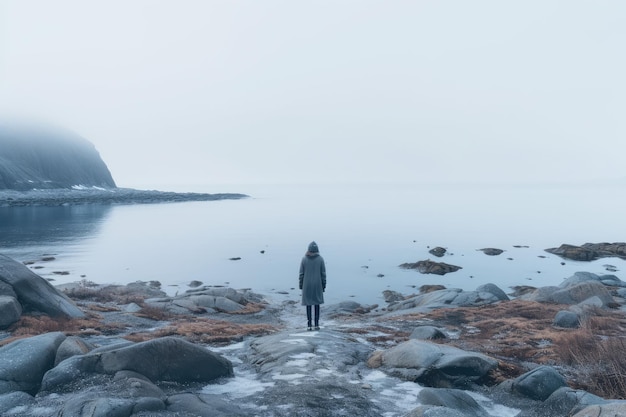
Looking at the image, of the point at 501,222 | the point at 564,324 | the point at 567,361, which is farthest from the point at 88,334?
the point at 501,222

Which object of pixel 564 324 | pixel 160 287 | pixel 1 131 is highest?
pixel 1 131

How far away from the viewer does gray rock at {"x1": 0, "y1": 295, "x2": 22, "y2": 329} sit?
15328 millimetres

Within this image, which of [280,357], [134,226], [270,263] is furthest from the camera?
[134,226]

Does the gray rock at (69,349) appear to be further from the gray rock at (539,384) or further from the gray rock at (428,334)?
the gray rock at (428,334)

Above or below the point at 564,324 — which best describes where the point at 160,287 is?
below

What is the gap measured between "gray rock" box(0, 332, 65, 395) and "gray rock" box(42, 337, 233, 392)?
0.46 m

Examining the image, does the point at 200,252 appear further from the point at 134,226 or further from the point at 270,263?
the point at 134,226

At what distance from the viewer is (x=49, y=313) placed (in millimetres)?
17297

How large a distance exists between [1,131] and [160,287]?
197 metres

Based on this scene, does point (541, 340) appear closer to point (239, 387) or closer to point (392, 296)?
point (239, 387)

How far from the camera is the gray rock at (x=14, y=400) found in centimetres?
862

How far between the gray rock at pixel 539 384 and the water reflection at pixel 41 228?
58745mm

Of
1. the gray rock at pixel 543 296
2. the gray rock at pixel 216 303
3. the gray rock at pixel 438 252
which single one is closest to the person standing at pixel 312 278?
the gray rock at pixel 216 303

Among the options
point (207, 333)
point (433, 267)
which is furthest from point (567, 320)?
point (433, 267)
